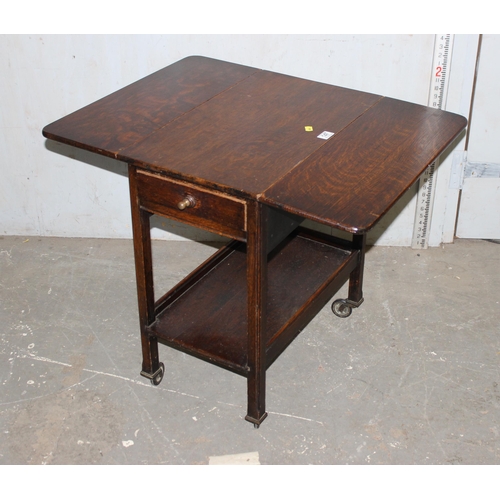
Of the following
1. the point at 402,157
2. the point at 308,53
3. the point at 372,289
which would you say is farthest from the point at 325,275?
the point at 308,53

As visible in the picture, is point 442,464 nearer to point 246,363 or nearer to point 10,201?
point 246,363

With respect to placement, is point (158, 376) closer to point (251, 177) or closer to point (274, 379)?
point (274, 379)

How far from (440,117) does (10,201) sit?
2192mm

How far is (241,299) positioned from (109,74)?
124 centimetres

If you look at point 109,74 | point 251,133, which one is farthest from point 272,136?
point 109,74

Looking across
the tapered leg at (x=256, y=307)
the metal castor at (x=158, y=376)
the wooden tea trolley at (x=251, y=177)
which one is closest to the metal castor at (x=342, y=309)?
the wooden tea trolley at (x=251, y=177)

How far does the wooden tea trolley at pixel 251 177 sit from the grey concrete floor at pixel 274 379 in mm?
150

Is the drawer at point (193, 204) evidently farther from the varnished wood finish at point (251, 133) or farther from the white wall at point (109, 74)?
the white wall at point (109, 74)

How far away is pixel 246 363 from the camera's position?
2.86 m

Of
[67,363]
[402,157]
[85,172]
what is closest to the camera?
[402,157]

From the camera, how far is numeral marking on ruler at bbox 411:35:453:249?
3453 millimetres

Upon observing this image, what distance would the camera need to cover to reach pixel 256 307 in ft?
8.72

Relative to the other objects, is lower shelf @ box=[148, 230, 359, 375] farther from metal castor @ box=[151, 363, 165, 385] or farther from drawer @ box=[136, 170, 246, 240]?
drawer @ box=[136, 170, 246, 240]

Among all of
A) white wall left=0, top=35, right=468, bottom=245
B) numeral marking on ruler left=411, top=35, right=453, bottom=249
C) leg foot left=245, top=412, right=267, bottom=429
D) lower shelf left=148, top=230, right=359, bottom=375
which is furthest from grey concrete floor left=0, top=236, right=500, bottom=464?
white wall left=0, top=35, right=468, bottom=245
